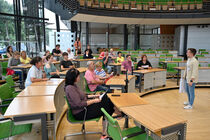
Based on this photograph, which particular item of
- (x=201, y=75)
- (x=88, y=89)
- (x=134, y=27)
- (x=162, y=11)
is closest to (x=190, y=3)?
(x=162, y=11)

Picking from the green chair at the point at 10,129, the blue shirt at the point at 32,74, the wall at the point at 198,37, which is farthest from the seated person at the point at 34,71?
the wall at the point at 198,37

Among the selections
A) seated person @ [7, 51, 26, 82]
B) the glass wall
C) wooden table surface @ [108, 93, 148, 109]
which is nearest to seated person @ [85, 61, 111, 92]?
wooden table surface @ [108, 93, 148, 109]

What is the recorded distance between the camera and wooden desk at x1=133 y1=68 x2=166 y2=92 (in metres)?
5.97

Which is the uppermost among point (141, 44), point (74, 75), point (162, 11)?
point (162, 11)

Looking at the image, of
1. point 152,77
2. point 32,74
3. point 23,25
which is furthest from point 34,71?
point 23,25

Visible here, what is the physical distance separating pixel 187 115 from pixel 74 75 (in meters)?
3.27

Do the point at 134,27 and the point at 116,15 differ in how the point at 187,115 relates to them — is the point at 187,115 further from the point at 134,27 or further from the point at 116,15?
the point at 134,27

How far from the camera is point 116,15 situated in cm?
1188

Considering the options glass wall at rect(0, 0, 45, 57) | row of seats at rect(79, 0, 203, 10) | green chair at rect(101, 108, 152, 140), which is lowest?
green chair at rect(101, 108, 152, 140)

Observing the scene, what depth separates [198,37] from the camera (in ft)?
52.7

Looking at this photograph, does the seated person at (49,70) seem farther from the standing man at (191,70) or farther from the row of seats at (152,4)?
the row of seats at (152,4)

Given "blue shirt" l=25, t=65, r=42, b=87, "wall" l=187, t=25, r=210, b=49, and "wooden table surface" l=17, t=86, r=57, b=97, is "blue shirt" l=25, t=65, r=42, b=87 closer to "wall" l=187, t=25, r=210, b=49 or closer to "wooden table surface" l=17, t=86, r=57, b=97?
"wooden table surface" l=17, t=86, r=57, b=97

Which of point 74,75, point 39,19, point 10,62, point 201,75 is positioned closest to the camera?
point 74,75

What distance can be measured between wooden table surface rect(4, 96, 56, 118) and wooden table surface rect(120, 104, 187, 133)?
1.08 m
